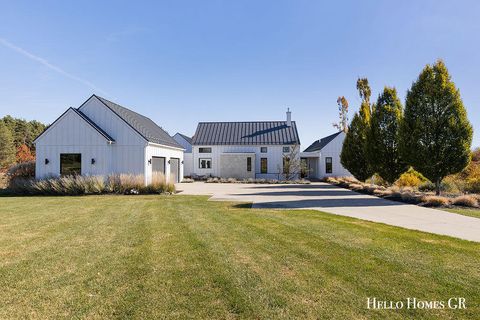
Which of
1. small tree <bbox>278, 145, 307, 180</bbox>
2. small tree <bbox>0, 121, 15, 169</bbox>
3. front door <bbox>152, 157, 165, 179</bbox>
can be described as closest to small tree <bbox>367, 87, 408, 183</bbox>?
small tree <bbox>278, 145, 307, 180</bbox>

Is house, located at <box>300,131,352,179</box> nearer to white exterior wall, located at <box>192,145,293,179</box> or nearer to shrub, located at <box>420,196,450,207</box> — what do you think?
white exterior wall, located at <box>192,145,293,179</box>

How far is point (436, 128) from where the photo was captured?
1419cm

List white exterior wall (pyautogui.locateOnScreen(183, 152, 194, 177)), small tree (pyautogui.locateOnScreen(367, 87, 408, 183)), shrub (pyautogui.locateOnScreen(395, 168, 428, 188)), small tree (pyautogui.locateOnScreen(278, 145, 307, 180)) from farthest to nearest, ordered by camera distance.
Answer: white exterior wall (pyautogui.locateOnScreen(183, 152, 194, 177))
small tree (pyautogui.locateOnScreen(278, 145, 307, 180))
shrub (pyautogui.locateOnScreen(395, 168, 428, 188))
small tree (pyautogui.locateOnScreen(367, 87, 408, 183))

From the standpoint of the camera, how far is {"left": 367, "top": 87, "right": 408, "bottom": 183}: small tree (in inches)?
755

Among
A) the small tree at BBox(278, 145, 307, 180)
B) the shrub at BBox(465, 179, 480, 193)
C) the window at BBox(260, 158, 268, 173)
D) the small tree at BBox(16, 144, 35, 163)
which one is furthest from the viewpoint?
the small tree at BBox(16, 144, 35, 163)

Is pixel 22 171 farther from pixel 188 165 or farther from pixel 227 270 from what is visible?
pixel 227 270

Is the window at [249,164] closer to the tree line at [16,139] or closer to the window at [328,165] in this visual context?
the window at [328,165]

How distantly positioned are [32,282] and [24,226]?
4397mm

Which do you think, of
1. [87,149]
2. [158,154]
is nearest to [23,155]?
[87,149]

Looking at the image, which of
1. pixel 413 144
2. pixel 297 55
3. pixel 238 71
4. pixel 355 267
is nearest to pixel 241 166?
pixel 238 71

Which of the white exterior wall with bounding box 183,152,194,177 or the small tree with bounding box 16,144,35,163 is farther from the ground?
the small tree with bounding box 16,144,35,163

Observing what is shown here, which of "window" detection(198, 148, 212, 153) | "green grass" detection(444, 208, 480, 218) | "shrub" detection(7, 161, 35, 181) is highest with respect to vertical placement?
"window" detection(198, 148, 212, 153)

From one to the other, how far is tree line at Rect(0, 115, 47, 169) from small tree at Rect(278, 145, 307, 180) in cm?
3079

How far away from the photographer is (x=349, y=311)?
10.2ft
